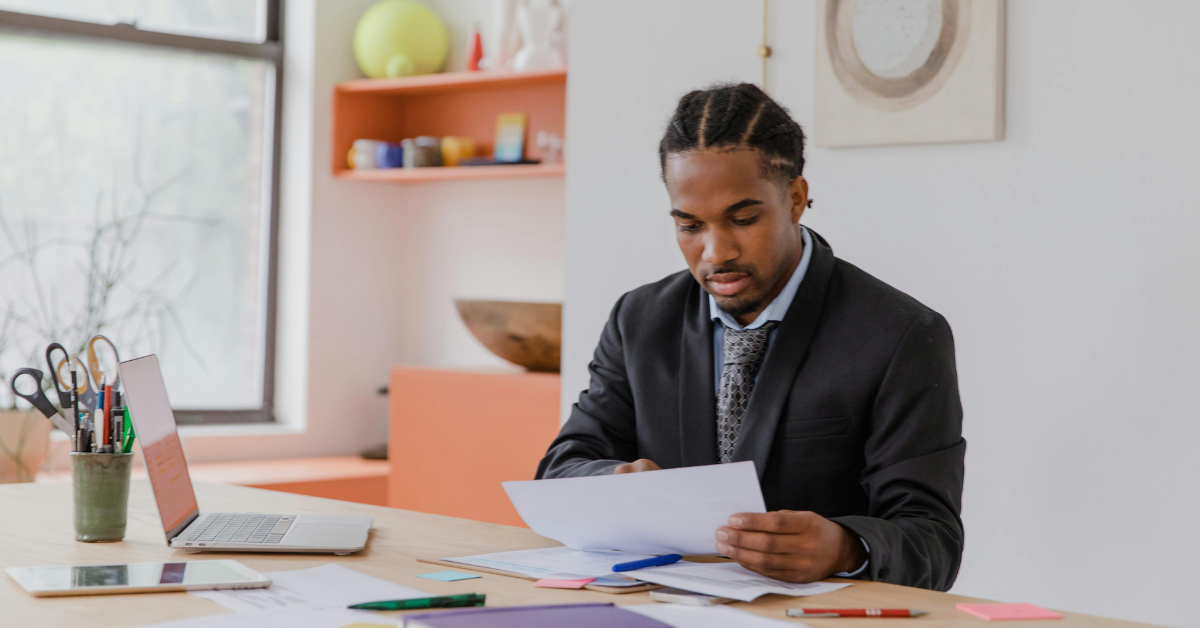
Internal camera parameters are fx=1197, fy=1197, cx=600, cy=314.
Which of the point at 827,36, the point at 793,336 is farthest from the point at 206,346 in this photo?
the point at 793,336

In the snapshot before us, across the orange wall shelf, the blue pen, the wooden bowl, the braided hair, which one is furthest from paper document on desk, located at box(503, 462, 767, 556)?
the orange wall shelf

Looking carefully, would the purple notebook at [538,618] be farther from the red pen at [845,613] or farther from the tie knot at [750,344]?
the tie knot at [750,344]

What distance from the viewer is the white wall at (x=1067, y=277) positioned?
1902mm

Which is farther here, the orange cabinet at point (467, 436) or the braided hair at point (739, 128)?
the orange cabinet at point (467, 436)

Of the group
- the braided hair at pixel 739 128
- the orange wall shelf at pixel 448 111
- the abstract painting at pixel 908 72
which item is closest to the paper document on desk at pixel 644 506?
the braided hair at pixel 739 128

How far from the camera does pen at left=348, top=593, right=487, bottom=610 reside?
3.47ft

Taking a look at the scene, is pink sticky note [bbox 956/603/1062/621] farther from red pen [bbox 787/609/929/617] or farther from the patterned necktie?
the patterned necktie

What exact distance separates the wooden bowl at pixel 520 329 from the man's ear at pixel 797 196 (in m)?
1.60

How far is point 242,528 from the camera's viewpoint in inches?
57.2

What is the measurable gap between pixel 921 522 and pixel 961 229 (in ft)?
2.99

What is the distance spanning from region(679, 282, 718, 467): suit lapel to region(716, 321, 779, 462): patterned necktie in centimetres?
2

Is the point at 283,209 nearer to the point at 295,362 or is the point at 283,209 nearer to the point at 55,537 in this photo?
the point at 295,362

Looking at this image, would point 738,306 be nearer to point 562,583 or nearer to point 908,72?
point 562,583

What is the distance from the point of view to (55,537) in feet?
4.78
